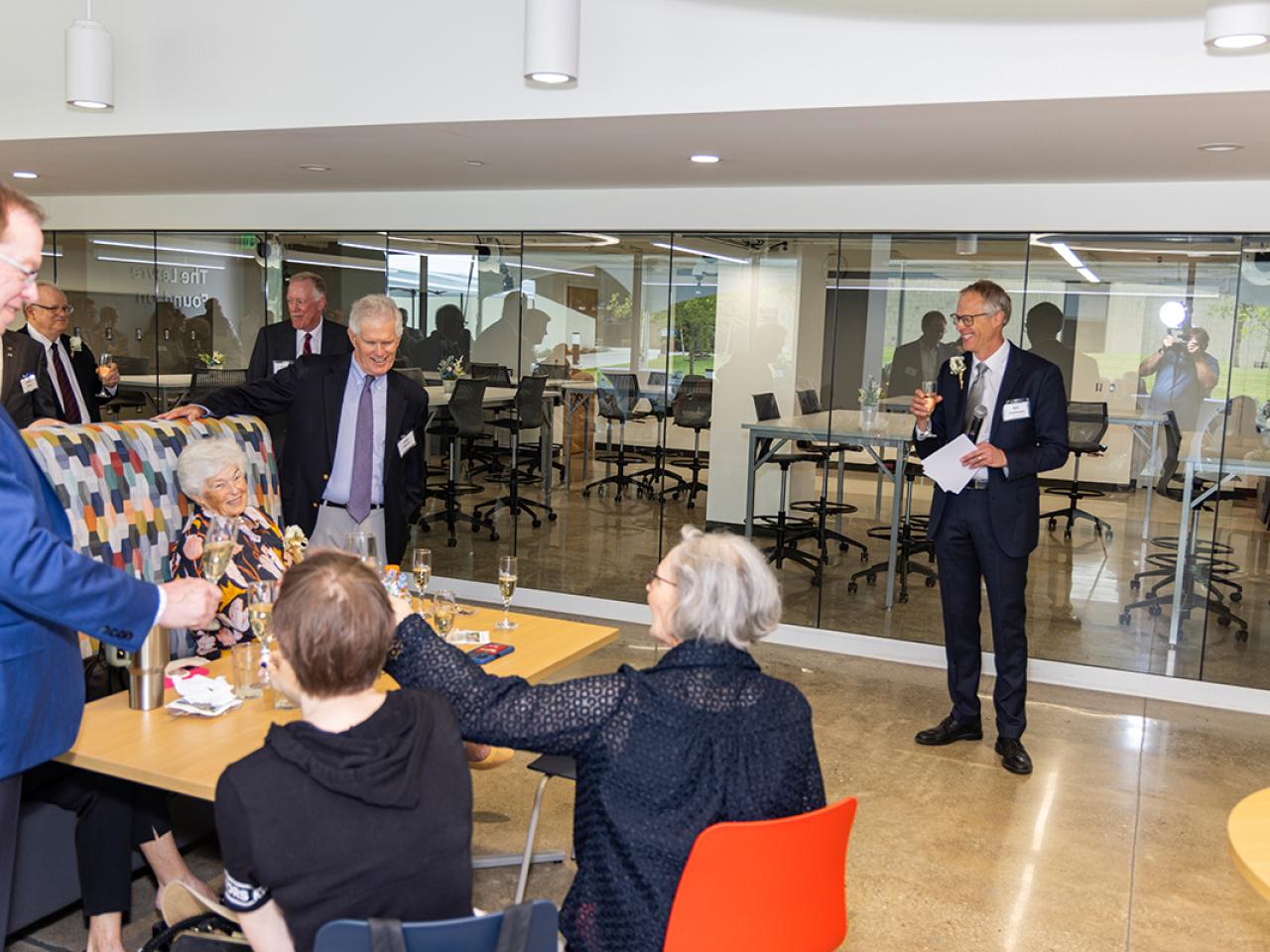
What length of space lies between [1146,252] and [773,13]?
103 inches

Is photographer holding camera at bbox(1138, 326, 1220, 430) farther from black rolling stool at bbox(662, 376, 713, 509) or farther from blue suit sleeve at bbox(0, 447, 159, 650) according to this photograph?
blue suit sleeve at bbox(0, 447, 159, 650)

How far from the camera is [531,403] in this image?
24.0 ft

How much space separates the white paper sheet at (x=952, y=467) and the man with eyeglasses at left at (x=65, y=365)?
15.0 feet

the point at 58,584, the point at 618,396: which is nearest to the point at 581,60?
the point at 618,396

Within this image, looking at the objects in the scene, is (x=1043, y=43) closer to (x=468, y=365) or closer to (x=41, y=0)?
(x=468, y=365)

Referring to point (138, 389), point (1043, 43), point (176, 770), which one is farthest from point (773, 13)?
point (138, 389)

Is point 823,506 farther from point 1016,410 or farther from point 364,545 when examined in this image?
point 364,545

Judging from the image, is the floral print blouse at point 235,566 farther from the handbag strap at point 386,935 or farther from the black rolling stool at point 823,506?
the black rolling stool at point 823,506

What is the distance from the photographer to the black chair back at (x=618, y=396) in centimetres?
701

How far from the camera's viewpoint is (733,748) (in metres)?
2.01

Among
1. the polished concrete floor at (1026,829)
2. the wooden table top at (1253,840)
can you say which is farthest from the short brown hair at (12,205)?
the wooden table top at (1253,840)

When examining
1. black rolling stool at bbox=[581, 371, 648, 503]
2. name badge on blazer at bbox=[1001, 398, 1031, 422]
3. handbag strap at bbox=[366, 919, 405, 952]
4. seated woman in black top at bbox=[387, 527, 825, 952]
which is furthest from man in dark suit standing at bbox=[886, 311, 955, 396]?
handbag strap at bbox=[366, 919, 405, 952]

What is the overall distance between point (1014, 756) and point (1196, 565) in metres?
1.90

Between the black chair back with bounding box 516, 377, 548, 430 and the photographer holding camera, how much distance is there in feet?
11.7
